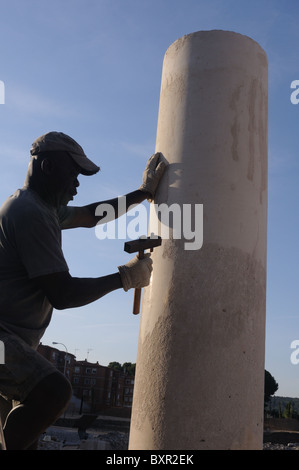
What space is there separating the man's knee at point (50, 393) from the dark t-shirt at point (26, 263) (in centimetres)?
35

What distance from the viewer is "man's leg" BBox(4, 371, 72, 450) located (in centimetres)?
238

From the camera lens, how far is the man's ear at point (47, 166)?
2.99 m

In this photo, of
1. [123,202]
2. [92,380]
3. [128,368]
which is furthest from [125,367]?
[123,202]

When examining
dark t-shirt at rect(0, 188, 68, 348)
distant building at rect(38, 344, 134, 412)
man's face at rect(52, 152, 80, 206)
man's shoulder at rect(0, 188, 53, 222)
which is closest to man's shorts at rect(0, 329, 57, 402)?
dark t-shirt at rect(0, 188, 68, 348)

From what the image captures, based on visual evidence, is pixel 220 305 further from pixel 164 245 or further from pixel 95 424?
pixel 95 424

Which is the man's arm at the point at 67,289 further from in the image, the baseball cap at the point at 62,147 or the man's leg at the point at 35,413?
the baseball cap at the point at 62,147

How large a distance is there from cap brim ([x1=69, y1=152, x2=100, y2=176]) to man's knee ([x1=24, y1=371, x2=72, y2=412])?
1278 millimetres

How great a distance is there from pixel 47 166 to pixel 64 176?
4.7 inches

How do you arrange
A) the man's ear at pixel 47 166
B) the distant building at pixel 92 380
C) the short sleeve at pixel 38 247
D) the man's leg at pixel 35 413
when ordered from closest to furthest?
the man's leg at pixel 35 413, the short sleeve at pixel 38 247, the man's ear at pixel 47 166, the distant building at pixel 92 380

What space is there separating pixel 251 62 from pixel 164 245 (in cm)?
172

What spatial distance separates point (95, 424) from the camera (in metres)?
48.0

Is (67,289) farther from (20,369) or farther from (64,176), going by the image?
(64,176)

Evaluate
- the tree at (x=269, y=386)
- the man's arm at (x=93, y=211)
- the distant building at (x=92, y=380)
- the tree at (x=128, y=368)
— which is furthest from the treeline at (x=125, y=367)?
the man's arm at (x=93, y=211)
